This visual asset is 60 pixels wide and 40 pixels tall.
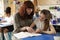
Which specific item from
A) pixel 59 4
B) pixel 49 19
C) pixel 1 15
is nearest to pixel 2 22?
pixel 1 15

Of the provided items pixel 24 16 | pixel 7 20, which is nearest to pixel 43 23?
pixel 24 16

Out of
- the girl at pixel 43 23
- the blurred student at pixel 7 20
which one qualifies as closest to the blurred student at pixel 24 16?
the girl at pixel 43 23

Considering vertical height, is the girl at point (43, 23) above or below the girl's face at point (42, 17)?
below

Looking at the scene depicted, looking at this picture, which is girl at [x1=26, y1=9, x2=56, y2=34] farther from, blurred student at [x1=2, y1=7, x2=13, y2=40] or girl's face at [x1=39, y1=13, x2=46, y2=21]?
blurred student at [x1=2, y1=7, x2=13, y2=40]

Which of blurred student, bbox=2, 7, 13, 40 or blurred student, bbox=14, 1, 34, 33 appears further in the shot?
blurred student, bbox=2, 7, 13, 40

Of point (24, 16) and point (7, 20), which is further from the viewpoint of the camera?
point (7, 20)

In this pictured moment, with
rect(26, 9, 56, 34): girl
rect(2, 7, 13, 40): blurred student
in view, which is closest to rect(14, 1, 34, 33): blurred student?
rect(26, 9, 56, 34): girl

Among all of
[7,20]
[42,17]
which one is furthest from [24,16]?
[7,20]

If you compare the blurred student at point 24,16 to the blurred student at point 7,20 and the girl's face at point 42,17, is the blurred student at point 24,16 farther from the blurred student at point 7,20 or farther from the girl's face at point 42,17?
the blurred student at point 7,20

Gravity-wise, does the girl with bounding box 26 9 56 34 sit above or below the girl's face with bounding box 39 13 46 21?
below

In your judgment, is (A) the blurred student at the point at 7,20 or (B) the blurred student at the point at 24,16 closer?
(B) the blurred student at the point at 24,16

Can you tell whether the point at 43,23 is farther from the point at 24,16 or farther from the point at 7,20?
the point at 7,20

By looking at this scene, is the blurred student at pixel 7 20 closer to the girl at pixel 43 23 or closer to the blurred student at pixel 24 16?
the blurred student at pixel 24 16

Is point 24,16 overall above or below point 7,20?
above
